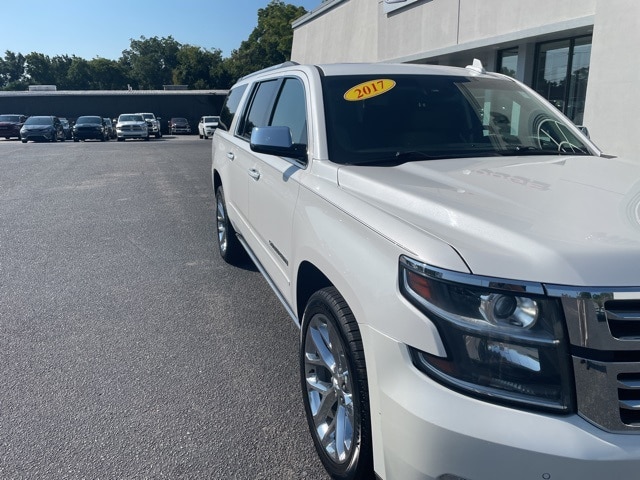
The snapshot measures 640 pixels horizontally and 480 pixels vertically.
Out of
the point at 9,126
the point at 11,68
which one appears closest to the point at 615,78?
the point at 9,126

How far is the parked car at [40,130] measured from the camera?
111 ft

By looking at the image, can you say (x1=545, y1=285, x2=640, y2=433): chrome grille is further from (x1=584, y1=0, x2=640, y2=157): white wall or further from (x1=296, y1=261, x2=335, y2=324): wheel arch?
(x1=584, y1=0, x2=640, y2=157): white wall

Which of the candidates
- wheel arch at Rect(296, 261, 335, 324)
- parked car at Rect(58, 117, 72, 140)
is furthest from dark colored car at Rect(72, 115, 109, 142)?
wheel arch at Rect(296, 261, 335, 324)

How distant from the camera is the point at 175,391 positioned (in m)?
3.47

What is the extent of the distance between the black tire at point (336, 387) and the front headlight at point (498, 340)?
0.45 meters

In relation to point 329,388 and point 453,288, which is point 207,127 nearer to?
point 329,388

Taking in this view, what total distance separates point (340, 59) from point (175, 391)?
86.0ft

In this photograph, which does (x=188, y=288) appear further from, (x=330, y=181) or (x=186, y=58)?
(x=186, y=58)

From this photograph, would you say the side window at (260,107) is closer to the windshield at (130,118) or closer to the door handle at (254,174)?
the door handle at (254,174)

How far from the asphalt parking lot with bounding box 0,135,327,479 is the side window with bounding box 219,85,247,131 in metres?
1.54

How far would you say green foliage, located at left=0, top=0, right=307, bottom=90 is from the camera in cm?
6699

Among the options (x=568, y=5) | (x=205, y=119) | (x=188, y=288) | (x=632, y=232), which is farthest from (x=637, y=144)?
(x=205, y=119)

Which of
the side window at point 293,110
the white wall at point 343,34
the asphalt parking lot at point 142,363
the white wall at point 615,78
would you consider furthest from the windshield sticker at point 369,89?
the white wall at point 343,34

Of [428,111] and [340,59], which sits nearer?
[428,111]
